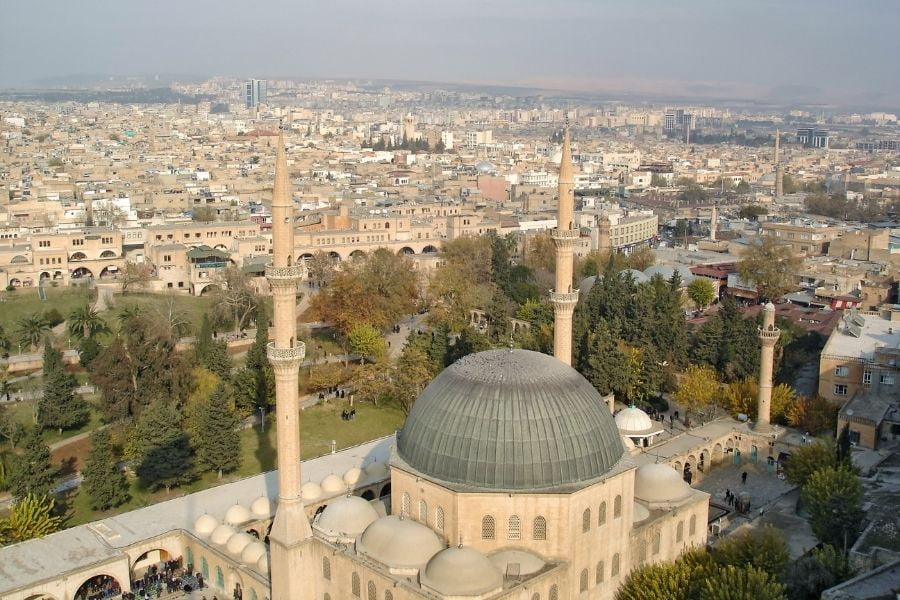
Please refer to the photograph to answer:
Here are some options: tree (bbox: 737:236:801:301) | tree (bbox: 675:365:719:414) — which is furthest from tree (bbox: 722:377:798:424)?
tree (bbox: 737:236:801:301)

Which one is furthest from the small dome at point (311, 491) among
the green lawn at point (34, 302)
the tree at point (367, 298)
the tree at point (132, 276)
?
the tree at point (132, 276)

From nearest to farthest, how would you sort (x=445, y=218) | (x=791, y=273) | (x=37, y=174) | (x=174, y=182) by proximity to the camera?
1. (x=791, y=273)
2. (x=445, y=218)
3. (x=174, y=182)
4. (x=37, y=174)

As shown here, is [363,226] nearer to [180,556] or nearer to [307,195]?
[307,195]

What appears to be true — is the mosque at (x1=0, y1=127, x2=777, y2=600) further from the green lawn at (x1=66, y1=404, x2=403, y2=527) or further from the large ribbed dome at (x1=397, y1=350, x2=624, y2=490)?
the green lawn at (x1=66, y1=404, x2=403, y2=527)

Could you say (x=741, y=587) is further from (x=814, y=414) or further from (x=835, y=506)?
(x=814, y=414)

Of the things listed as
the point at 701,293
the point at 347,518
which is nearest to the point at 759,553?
the point at 347,518

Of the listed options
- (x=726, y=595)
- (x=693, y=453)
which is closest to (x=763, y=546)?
(x=726, y=595)

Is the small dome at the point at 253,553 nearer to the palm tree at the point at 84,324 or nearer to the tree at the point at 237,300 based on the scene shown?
the palm tree at the point at 84,324
